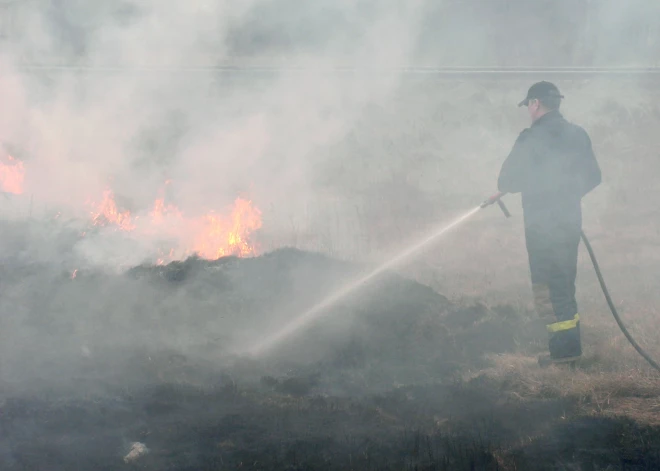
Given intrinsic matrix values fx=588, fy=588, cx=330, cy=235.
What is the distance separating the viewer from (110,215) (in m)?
7.59

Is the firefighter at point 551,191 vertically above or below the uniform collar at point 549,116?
below

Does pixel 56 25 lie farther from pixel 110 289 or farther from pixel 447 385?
pixel 447 385

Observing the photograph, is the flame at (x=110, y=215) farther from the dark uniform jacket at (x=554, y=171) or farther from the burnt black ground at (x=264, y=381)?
the dark uniform jacket at (x=554, y=171)

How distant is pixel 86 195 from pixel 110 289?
2.98 meters

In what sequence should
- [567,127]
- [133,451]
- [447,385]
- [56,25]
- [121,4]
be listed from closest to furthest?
[133,451] < [447,385] < [567,127] < [121,4] < [56,25]

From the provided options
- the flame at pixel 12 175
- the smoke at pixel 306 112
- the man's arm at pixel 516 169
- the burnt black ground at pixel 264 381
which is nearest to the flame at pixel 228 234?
the smoke at pixel 306 112

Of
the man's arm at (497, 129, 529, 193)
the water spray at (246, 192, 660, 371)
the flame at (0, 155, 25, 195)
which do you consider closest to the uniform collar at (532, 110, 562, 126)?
the man's arm at (497, 129, 529, 193)

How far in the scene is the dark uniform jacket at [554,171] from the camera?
4684mm

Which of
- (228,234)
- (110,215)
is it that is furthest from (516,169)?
(110,215)

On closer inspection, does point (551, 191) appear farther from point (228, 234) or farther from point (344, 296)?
point (228, 234)

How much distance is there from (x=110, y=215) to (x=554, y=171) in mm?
5465

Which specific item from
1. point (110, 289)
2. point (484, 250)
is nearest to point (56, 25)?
point (110, 289)

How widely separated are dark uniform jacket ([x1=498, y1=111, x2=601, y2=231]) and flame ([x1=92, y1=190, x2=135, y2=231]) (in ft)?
14.9

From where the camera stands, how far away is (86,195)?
26.7 feet
